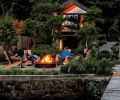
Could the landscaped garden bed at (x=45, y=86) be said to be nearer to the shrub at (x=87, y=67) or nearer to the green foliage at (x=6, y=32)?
the shrub at (x=87, y=67)

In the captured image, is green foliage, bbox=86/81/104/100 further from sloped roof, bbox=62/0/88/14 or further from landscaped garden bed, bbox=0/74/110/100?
sloped roof, bbox=62/0/88/14

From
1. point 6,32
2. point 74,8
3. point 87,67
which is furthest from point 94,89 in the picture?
point 74,8

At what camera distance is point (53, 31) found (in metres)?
39.0

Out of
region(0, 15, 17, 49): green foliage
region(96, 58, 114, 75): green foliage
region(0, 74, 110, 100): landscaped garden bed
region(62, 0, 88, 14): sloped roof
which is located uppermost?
region(62, 0, 88, 14): sloped roof

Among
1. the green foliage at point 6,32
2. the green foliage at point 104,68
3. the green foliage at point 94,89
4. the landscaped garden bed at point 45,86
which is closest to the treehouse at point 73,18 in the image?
the green foliage at point 6,32

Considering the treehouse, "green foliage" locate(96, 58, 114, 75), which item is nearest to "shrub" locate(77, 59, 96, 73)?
"green foliage" locate(96, 58, 114, 75)

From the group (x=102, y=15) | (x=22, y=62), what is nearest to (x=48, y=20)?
(x=22, y=62)

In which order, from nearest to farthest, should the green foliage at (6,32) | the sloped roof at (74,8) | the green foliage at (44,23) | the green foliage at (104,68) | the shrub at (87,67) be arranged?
1. the green foliage at (104,68)
2. the shrub at (87,67)
3. the green foliage at (6,32)
4. the green foliage at (44,23)
5. the sloped roof at (74,8)

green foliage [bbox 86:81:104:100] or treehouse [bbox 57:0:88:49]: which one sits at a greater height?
treehouse [bbox 57:0:88:49]

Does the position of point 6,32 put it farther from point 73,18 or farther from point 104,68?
point 73,18

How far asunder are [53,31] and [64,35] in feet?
30.3

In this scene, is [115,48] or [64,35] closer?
[115,48]

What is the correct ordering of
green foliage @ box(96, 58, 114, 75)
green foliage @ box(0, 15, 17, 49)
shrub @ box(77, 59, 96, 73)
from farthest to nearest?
green foliage @ box(0, 15, 17, 49) < shrub @ box(77, 59, 96, 73) < green foliage @ box(96, 58, 114, 75)

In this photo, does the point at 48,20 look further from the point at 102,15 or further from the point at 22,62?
the point at 102,15
